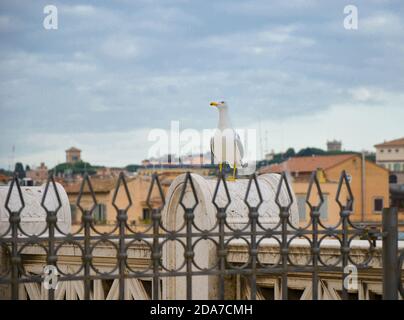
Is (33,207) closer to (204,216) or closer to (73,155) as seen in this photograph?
(204,216)

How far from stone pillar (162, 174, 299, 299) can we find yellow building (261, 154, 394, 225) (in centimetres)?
3944

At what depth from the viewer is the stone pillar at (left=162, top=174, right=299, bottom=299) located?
678 cm

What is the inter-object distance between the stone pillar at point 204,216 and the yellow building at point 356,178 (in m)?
39.4

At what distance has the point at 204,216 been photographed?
6793mm

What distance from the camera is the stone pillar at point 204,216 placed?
267 inches

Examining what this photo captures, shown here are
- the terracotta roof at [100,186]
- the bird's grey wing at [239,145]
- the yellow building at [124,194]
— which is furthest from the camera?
the terracotta roof at [100,186]

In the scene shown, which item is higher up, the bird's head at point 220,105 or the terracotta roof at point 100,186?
the bird's head at point 220,105

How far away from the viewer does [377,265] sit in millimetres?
5504

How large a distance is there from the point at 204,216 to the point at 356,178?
4359cm

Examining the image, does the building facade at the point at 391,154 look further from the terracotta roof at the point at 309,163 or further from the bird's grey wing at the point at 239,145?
the bird's grey wing at the point at 239,145

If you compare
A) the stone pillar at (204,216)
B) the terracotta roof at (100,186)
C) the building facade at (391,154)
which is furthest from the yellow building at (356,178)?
the stone pillar at (204,216)

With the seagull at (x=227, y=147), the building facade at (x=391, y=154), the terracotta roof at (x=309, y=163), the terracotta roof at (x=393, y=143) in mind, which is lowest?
the seagull at (x=227, y=147)
